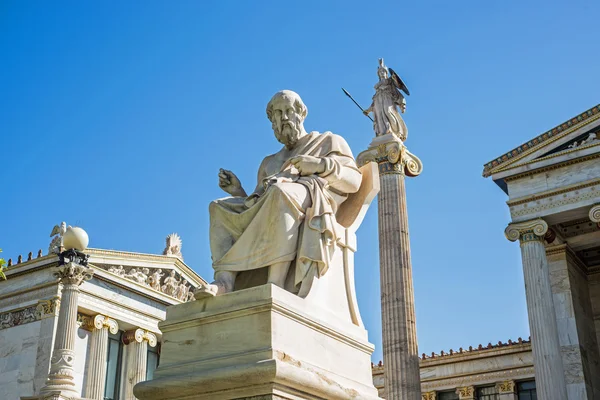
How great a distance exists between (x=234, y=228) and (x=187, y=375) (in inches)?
49.1

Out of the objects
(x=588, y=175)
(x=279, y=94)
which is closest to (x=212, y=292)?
(x=279, y=94)

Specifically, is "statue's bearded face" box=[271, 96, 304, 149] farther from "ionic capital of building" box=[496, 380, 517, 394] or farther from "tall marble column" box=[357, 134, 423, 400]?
"ionic capital of building" box=[496, 380, 517, 394]

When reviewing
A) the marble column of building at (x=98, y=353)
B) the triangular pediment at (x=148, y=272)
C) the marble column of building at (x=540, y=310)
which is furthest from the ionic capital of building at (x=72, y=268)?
the marble column of building at (x=98, y=353)

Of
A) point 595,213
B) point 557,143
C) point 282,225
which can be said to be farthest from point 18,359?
point 282,225

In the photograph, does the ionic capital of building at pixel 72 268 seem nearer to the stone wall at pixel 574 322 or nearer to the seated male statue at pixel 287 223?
the seated male statue at pixel 287 223

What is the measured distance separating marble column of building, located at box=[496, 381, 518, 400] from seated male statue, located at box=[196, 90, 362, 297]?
28014 millimetres

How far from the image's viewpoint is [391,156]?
2381cm

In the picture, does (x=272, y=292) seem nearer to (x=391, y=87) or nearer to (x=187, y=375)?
(x=187, y=375)

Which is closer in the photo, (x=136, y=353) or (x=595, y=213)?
(x=595, y=213)

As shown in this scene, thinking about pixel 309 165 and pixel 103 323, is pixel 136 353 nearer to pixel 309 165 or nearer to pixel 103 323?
pixel 103 323

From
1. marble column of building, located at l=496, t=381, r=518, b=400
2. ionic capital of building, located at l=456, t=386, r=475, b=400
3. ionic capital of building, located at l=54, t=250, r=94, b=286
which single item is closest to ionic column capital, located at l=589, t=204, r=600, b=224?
marble column of building, located at l=496, t=381, r=518, b=400

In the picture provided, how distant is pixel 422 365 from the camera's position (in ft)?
115

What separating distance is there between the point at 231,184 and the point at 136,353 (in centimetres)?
2715

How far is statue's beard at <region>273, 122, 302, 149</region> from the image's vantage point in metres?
6.77
